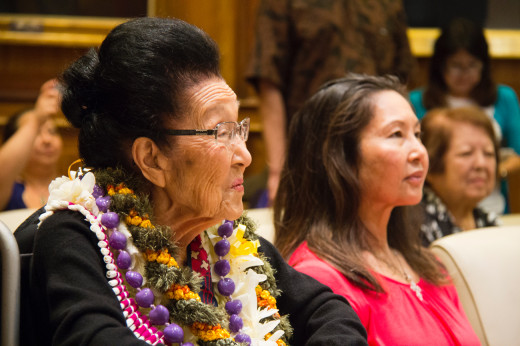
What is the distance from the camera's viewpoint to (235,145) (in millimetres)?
1484

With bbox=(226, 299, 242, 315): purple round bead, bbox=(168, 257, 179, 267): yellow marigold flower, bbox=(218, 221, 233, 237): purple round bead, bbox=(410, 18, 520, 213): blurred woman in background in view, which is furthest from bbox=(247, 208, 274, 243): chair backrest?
bbox=(410, 18, 520, 213): blurred woman in background

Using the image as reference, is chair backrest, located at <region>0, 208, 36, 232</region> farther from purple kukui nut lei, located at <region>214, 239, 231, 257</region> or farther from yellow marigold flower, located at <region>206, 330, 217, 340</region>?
yellow marigold flower, located at <region>206, 330, 217, 340</region>

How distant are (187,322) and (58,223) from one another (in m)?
0.29

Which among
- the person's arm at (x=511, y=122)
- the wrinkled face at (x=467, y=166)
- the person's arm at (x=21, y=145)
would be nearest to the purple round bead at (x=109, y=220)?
the person's arm at (x=21, y=145)

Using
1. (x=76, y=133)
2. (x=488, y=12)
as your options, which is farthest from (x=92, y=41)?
(x=76, y=133)

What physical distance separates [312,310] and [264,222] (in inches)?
31.2

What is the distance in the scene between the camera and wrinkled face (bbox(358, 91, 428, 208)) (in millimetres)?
1998

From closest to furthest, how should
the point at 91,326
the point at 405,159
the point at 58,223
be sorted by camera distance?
1. the point at 91,326
2. the point at 58,223
3. the point at 405,159

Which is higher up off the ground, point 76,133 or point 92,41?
point 76,133

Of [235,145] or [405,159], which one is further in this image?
[405,159]

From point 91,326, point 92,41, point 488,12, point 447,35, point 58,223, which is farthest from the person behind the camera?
point 488,12

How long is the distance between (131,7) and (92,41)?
1.14 ft

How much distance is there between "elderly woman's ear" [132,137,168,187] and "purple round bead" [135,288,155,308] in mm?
233

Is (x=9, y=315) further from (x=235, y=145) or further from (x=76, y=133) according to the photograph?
(x=235, y=145)
